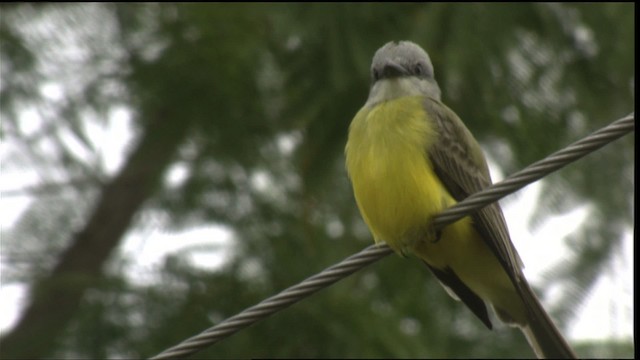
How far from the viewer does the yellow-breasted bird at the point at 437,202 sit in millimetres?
5797

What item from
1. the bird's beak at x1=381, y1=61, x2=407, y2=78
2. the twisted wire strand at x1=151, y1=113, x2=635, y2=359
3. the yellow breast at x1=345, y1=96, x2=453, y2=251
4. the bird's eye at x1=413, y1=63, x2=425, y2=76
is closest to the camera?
the twisted wire strand at x1=151, y1=113, x2=635, y2=359

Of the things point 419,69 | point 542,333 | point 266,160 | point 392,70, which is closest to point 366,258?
point 542,333

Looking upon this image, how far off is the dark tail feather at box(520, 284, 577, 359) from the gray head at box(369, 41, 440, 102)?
1.06m

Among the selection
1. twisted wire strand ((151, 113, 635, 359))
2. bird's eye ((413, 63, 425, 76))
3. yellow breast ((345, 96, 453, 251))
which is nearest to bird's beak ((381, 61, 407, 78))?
bird's eye ((413, 63, 425, 76))

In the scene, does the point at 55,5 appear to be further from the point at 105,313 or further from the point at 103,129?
the point at 105,313

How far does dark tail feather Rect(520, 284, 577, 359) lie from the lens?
5.84 m

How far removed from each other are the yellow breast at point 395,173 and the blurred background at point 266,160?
2.04m

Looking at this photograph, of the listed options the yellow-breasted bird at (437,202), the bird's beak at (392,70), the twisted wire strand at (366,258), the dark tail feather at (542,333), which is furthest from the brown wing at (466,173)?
the twisted wire strand at (366,258)

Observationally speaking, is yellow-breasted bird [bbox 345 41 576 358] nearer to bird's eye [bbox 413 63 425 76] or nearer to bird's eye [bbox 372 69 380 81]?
bird's eye [bbox 372 69 380 81]

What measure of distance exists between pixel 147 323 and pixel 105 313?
11.5 inches

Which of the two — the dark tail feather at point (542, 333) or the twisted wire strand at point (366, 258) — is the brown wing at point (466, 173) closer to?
the dark tail feather at point (542, 333)

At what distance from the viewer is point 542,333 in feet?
19.4

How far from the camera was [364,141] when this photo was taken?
6.03m

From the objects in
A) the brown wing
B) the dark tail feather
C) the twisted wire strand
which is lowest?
the dark tail feather
